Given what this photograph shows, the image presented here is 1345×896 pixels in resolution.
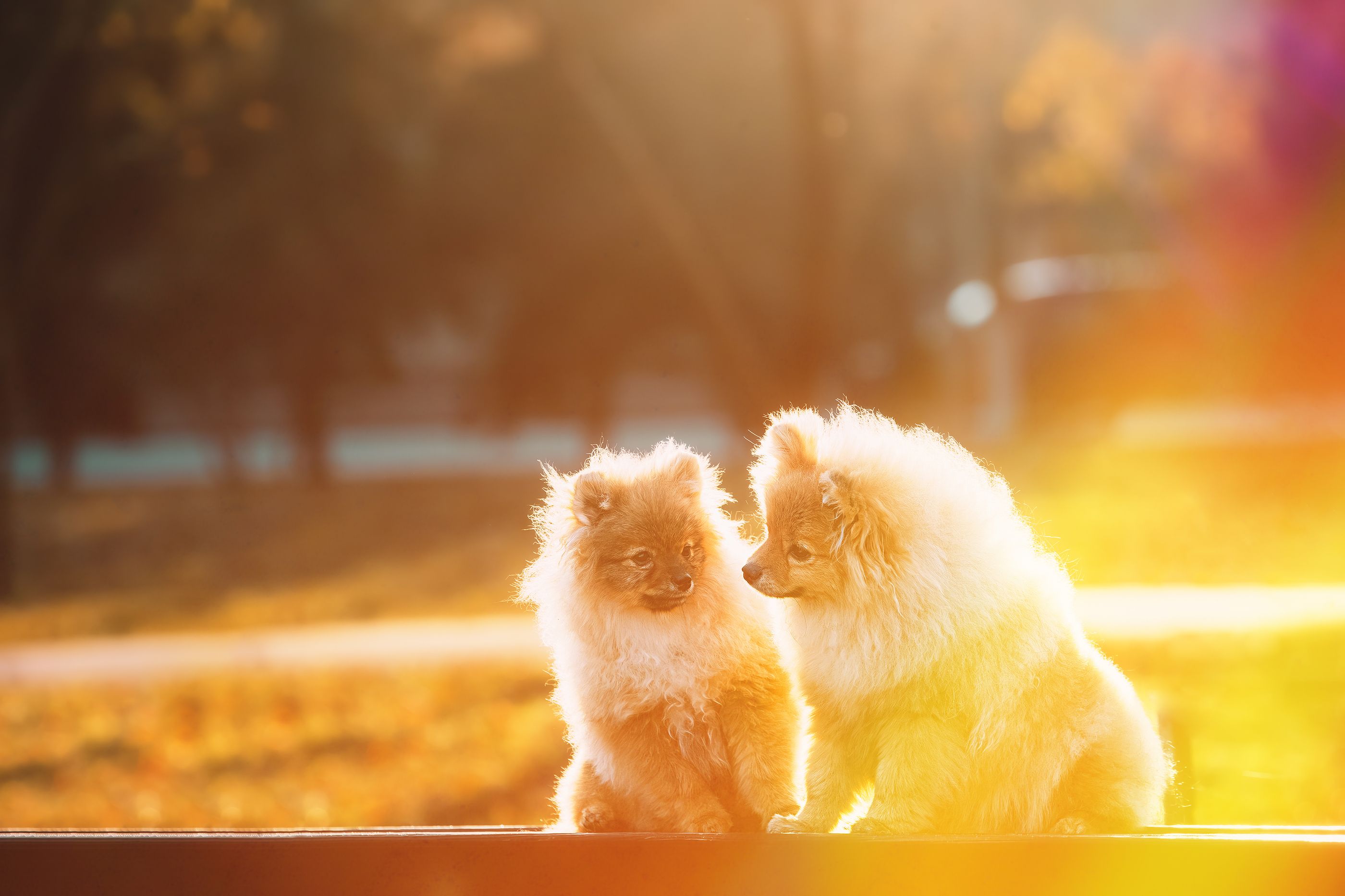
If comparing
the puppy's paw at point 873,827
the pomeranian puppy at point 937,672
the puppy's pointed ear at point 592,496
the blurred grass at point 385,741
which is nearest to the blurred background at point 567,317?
the blurred grass at point 385,741

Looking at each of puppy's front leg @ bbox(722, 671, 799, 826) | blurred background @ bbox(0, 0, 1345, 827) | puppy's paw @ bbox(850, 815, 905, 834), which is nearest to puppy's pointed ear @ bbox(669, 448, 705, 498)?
puppy's front leg @ bbox(722, 671, 799, 826)

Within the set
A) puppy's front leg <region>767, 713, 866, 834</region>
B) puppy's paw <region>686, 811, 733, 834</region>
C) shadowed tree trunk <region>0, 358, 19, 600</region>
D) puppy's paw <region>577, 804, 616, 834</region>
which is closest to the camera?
puppy's front leg <region>767, 713, 866, 834</region>

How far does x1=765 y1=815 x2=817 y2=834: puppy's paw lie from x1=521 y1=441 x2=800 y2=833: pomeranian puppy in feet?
0.25

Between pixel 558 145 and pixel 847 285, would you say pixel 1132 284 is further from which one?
pixel 558 145

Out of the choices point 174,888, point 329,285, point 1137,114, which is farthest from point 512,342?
point 174,888

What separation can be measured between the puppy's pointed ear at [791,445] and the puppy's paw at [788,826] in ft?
2.60

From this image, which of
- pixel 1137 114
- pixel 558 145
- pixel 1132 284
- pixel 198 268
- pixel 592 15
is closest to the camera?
pixel 1137 114

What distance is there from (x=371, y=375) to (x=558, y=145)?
6.69m

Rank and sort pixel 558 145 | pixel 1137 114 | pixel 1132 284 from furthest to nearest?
pixel 1132 284
pixel 558 145
pixel 1137 114

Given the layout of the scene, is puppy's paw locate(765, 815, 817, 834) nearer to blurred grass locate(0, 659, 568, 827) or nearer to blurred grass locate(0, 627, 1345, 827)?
blurred grass locate(0, 627, 1345, 827)

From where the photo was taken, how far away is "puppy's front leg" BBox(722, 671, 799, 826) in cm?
282

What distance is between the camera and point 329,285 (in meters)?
17.6

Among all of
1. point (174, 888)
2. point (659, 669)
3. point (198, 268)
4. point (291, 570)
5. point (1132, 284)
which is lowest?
point (174, 888)

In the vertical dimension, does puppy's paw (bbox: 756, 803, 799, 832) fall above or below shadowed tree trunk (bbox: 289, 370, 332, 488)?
below
